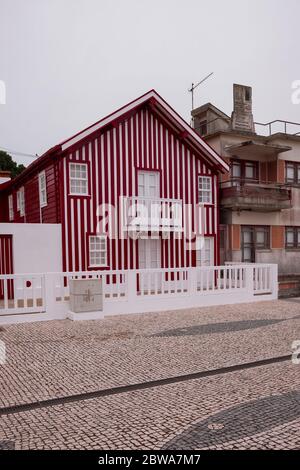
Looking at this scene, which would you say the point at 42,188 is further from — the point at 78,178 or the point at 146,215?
the point at 146,215

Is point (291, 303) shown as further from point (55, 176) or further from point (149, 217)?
point (55, 176)

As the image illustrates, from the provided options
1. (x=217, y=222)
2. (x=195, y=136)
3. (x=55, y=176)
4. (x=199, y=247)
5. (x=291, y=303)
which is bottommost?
(x=291, y=303)

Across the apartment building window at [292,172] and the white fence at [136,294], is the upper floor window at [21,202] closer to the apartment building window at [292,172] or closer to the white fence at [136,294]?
the white fence at [136,294]

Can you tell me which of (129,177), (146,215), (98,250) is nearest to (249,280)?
(146,215)

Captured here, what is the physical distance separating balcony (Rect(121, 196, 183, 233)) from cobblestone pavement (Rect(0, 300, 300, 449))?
6932 mm

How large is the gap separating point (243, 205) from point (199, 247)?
3317 millimetres

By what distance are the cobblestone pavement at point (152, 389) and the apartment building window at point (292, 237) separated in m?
13.1

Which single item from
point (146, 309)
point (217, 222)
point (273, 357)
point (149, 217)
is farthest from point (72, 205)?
point (273, 357)

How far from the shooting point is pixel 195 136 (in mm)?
18578

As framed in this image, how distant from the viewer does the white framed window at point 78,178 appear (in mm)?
16672

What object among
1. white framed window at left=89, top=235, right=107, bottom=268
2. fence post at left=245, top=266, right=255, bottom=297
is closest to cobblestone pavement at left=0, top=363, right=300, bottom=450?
fence post at left=245, top=266, right=255, bottom=297

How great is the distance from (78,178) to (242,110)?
11.9 m

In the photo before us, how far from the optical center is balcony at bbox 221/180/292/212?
2012cm

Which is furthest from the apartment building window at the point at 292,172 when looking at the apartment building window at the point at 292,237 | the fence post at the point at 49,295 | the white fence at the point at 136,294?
the fence post at the point at 49,295
